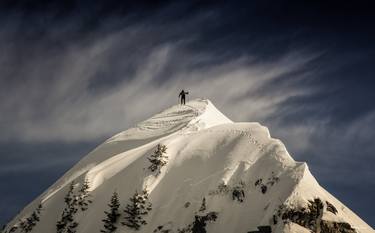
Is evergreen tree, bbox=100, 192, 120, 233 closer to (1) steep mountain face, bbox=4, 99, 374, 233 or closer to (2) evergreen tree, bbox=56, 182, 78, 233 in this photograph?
(1) steep mountain face, bbox=4, 99, 374, 233

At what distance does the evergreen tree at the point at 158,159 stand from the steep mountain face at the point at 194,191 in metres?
0.14

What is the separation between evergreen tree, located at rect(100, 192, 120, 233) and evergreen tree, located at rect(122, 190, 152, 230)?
1437 millimetres

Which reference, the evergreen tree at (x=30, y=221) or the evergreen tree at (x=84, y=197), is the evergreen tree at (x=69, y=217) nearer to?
the evergreen tree at (x=84, y=197)

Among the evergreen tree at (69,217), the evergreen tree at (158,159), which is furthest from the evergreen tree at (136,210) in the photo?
the evergreen tree at (69,217)

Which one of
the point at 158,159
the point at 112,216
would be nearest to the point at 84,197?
the point at 112,216

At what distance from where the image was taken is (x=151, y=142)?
320 feet

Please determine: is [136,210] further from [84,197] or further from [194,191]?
[84,197]

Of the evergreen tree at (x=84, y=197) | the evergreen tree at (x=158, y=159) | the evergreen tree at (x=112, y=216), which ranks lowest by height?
the evergreen tree at (x=112, y=216)

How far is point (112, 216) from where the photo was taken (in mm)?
77875

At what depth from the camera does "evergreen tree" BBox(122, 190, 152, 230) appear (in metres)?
76.1

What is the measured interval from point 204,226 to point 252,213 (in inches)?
239

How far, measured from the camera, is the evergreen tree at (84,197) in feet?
273

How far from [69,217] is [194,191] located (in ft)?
62.5

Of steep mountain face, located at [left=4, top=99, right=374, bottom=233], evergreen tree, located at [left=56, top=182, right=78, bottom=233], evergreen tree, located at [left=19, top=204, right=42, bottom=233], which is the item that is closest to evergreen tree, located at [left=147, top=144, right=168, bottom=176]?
steep mountain face, located at [left=4, top=99, right=374, bottom=233]
